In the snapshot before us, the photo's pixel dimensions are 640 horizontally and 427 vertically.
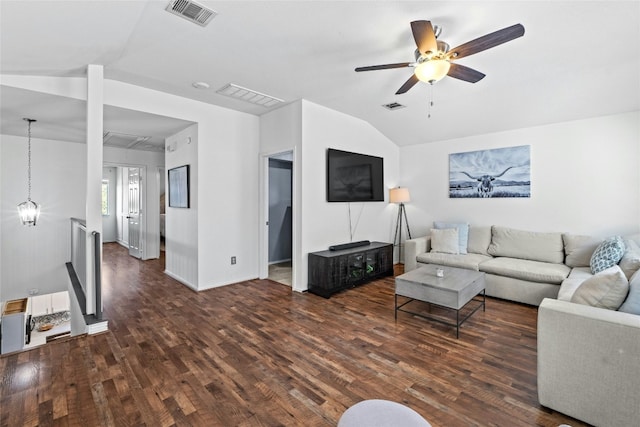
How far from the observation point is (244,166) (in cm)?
468

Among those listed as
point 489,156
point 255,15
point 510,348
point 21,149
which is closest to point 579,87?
point 489,156

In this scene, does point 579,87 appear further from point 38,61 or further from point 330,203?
point 38,61

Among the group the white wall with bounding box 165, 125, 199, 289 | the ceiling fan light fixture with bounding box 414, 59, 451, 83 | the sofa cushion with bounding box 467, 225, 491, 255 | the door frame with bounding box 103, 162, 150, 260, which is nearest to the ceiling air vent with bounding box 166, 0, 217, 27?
the ceiling fan light fixture with bounding box 414, 59, 451, 83

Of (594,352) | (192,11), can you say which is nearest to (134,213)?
(192,11)

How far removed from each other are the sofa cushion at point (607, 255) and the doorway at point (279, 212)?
14.9 ft

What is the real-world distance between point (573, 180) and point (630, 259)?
5.52 feet

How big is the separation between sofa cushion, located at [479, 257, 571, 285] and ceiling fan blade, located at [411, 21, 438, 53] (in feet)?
9.34

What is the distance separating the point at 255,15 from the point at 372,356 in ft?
9.58

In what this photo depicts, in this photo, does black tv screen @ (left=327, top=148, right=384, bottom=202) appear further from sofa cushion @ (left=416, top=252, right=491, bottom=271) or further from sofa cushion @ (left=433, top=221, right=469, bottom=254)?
sofa cushion @ (left=416, top=252, right=491, bottom=271)

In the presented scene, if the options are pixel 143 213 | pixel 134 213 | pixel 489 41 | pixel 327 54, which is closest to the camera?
pixel 489 41

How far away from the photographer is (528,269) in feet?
11.6

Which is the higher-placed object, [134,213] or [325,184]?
[325,184]

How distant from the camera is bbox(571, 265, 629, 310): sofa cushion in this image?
181 centimetres

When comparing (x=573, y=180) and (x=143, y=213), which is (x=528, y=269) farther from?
(x=143, y=213)
